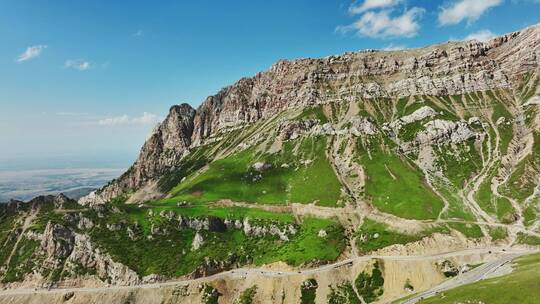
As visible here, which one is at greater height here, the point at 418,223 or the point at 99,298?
the point at 418,223

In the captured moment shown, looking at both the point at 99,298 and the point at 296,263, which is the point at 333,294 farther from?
the point at 99,298

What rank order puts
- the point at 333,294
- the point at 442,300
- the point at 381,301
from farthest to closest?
the point at 333,294, the point at 381,301, the point at 442,300

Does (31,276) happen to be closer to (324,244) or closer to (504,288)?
(324,244)

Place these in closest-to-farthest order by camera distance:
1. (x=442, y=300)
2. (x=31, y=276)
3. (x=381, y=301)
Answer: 1. (x=442, y=300)
2. (x=381, y=301)
3. (x=31, y=276)

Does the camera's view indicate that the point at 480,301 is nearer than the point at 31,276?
Yes

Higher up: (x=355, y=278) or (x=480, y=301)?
(x=480, y=301)

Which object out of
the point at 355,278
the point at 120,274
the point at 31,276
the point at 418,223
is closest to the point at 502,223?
the point at 418,223

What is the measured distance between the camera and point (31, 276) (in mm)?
192000

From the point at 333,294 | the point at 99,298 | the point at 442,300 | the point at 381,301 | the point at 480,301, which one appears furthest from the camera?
the point at 99,298

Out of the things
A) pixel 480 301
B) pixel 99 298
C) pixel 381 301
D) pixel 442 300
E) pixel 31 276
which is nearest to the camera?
pixel 480 301

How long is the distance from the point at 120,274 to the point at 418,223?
5679 inches

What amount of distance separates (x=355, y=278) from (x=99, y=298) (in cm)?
11205

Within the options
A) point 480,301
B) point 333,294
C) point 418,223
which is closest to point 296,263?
point 333,294

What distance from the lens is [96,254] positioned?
198 meters
